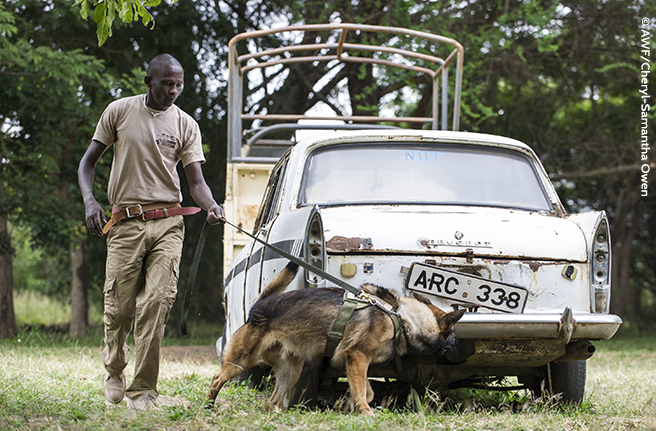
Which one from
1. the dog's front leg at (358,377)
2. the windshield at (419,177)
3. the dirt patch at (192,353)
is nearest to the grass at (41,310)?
the dirt patch at (192,353)

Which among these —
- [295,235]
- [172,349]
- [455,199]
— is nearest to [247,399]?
[295,235]

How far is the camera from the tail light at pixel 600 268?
379cm

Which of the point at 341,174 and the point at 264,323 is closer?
the point at 264,323

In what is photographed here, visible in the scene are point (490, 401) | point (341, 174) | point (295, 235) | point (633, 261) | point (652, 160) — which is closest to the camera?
point (295, 235)

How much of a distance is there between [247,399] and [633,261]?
1680 cm

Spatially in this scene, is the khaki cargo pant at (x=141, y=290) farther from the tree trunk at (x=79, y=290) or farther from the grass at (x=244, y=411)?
the tree trunk at (x=79, y=290)

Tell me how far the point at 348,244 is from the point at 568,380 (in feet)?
5.46

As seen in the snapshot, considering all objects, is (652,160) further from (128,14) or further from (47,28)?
(128,14)

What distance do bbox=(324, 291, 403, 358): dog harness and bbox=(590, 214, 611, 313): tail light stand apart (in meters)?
1.15

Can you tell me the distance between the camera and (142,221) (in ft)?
13.2

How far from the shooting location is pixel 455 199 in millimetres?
4258

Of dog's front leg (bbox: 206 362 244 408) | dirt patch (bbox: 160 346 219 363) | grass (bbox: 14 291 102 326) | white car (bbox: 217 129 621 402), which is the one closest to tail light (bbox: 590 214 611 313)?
white car (bbox: 217 129 621 402)

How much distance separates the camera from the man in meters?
3.96

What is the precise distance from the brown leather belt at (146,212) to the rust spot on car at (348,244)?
0.88 metres
